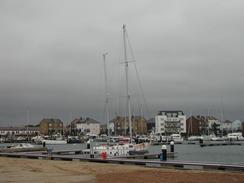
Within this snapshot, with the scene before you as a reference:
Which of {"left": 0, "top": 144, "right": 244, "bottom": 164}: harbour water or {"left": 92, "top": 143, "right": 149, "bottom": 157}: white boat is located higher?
{"left": 92, "top": 143, "right": 149, "bottom": 157}: white boat

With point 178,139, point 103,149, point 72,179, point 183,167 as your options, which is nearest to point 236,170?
point 183,167

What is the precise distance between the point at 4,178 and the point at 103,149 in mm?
34030

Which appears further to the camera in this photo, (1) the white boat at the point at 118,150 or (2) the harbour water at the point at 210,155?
(2) the harbour water at the point at 210,155

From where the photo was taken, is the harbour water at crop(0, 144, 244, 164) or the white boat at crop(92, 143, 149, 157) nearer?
the white boat at crop(92, 143, 149, 157)

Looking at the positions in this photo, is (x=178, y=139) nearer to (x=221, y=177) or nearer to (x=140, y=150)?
(x=140, y=150)

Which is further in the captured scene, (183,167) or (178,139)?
(178,139)

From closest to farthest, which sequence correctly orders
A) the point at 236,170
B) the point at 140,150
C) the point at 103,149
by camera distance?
the point at 236,170
the point at 103,149
the point at 140,150

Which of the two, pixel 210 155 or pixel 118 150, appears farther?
pixel 210 155

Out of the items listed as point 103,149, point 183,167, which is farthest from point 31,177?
point 103,149

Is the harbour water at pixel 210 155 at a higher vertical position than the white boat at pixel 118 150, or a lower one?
lower

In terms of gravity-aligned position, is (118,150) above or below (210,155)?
above

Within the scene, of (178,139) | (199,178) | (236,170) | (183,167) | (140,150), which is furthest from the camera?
(178,139)

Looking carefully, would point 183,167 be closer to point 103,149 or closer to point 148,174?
point 148,174

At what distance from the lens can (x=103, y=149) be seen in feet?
193
